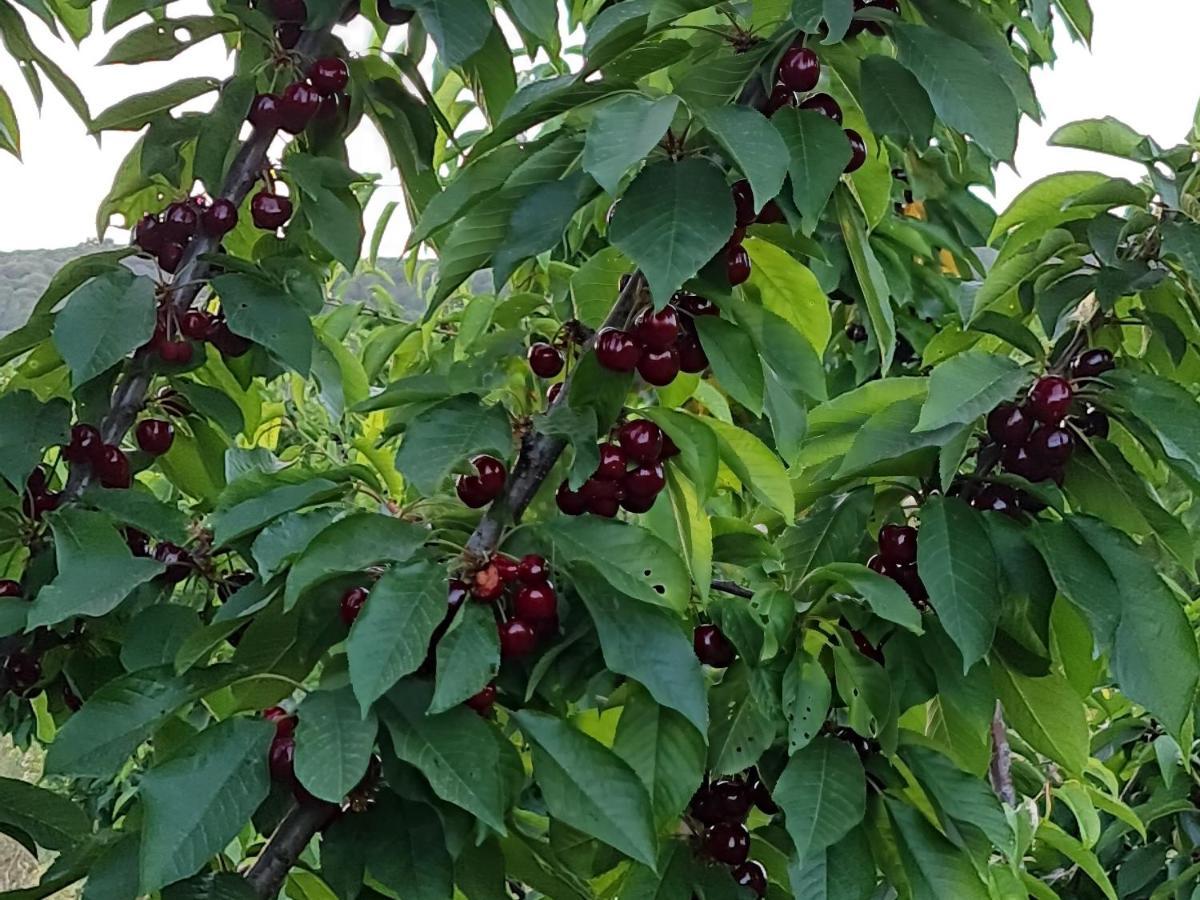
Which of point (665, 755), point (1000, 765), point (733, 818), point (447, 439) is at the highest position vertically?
point (447, 439)

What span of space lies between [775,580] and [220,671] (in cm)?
41

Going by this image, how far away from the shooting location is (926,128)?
831 millimetres

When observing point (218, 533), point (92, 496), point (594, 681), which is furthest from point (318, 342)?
point (594, 681)

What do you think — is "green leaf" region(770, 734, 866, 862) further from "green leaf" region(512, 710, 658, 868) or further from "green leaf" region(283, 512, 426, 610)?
"green leaf" region(283, 512, 426, 610)

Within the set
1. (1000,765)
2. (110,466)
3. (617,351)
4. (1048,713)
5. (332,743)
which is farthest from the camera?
(1000,765)

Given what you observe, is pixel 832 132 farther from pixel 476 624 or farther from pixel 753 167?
pixel 476 624

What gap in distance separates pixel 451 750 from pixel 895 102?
1.68 feet

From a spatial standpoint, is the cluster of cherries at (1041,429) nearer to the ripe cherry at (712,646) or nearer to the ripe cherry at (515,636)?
the ripe cherry at (712,646)

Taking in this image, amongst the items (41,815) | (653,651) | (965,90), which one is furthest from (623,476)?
(41,815)

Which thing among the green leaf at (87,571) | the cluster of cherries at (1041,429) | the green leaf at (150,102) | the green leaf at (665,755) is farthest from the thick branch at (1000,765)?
the green leaf at (150,102)

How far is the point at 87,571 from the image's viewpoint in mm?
854

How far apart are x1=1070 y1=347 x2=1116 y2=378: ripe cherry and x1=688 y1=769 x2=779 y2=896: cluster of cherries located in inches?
14.7

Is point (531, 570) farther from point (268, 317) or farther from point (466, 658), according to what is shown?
point (268, 317)

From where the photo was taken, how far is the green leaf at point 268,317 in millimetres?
980
